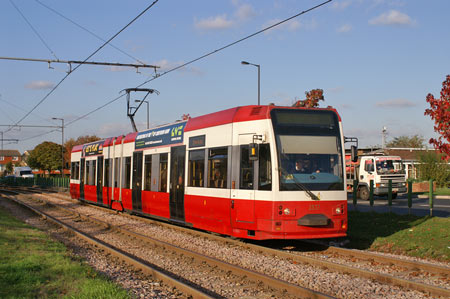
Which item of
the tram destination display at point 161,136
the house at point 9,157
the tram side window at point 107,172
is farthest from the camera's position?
the house at point 9,157

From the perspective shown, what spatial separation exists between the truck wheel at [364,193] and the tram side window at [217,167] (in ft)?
61.0

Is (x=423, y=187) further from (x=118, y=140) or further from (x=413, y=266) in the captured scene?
(x=413, y=266)

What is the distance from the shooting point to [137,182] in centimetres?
1845

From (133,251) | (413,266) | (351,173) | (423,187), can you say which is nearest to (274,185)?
(413,266)

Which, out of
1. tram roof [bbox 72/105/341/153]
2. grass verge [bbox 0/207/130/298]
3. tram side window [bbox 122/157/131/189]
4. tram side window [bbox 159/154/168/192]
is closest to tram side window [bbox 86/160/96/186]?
tram side window [bbox 122/157/131/189]

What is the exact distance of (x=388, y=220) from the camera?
15281mm

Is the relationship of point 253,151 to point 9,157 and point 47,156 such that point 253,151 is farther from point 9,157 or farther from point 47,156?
point 9,157

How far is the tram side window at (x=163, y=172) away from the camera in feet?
51.6

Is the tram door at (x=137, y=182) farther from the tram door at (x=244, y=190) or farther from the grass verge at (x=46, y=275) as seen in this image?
the tram door at (x=244, y=190)

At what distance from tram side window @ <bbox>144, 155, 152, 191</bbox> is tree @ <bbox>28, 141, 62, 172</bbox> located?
7155cm

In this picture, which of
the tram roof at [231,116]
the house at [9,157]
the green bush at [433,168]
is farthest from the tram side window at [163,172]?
the house at [9,157]

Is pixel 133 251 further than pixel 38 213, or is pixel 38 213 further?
pixel 38 213

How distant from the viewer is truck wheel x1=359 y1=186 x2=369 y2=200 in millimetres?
28872

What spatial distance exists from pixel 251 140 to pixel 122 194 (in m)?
10.5
